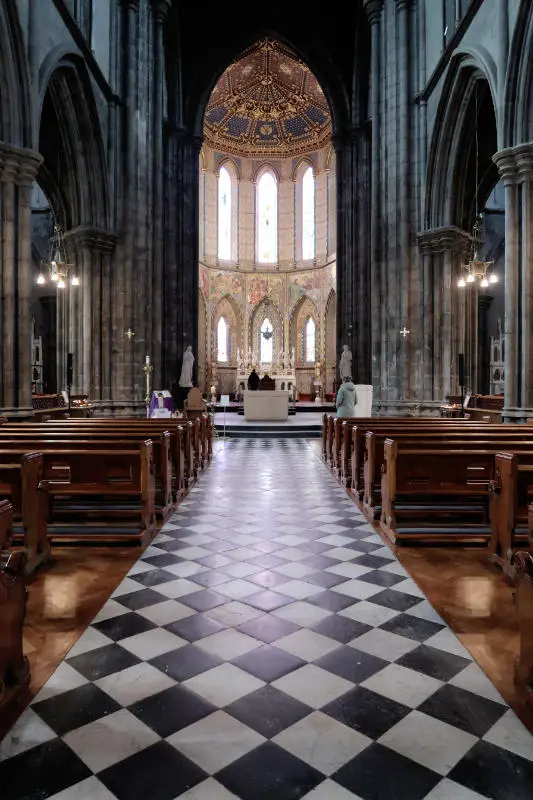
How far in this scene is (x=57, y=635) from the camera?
3.50 m

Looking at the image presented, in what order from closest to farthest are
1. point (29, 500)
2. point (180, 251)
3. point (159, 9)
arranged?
1. point (29, 500)
2. point (159, 9)
3. point (180, 251)

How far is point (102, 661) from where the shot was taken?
3172 mm

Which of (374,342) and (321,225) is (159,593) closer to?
(374,342)

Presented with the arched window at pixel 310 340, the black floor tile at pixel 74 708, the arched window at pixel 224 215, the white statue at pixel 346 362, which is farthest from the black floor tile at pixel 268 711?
the arched window at pixel 224 215

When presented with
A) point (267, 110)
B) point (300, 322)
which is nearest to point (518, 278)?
point (300, 322)

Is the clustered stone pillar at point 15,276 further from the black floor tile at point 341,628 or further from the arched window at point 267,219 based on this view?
the arched window at point 267,219

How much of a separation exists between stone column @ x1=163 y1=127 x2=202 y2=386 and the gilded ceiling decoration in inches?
424

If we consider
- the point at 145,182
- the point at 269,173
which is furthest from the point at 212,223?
the point at 145,182

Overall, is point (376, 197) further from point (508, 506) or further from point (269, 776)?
point (269, 776)

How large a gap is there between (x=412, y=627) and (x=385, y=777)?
1.49 meters

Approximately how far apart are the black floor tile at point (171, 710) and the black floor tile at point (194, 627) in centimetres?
63

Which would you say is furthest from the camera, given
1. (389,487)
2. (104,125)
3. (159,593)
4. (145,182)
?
(145,182)

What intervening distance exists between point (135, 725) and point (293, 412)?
2365 cm

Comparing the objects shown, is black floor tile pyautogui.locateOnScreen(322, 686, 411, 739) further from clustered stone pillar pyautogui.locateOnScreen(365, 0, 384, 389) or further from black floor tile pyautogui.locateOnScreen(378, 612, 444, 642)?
clustered stone pillar pyautogui.locateOnScreen(365, 0, 384, 389)
